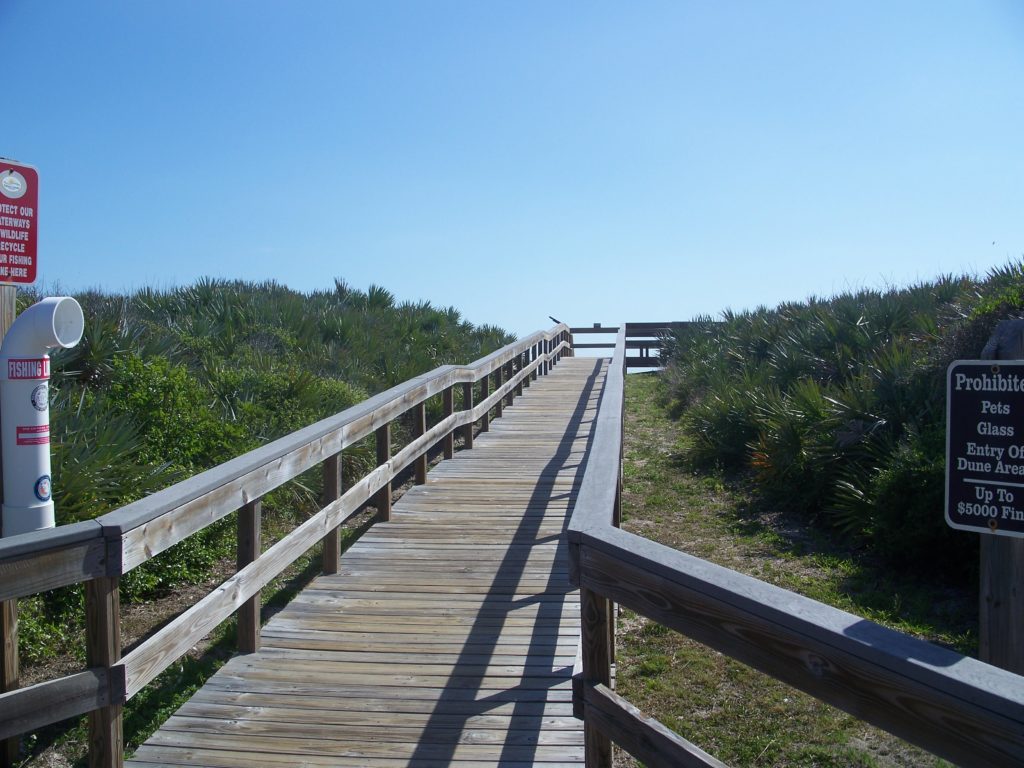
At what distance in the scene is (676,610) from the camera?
8.49ft

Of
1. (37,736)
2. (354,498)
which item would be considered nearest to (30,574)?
(37,736)

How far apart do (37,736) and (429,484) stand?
15.8 feet

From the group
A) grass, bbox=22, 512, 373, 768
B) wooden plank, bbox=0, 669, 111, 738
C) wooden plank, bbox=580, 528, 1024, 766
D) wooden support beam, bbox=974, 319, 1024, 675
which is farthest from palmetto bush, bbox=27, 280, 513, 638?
wooden support beam, bbox=974, 319, 1024, 675

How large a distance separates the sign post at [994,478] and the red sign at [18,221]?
14.7 feet

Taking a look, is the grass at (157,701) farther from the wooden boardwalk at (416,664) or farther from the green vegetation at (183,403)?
the wooden boardwalk at (416,664)

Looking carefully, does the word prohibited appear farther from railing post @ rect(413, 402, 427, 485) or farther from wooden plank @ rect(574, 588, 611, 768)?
railing post @ rect(413, 402, 427, 485)

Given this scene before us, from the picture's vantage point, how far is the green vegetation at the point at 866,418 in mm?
7031

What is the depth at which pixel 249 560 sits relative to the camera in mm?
4703

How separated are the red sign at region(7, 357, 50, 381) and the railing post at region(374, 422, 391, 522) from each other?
277 centimetres

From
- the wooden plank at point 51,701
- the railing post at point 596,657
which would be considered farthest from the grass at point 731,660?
the wooden plank at point 51,701

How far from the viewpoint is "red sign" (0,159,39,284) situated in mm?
4582

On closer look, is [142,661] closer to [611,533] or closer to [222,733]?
[222,733]

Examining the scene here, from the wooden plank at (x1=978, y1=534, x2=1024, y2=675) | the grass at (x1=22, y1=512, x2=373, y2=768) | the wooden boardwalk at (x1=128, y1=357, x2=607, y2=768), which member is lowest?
the grass at (x1=22, y1=512, x2=373, y2=768)

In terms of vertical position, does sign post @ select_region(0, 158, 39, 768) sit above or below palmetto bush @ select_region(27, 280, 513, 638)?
above
